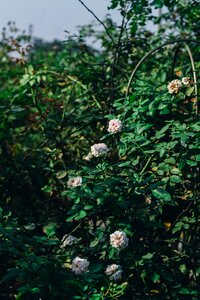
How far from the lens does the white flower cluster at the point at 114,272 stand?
2354mm

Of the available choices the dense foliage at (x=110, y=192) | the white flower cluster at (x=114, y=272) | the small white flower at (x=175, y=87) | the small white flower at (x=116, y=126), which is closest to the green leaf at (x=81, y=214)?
the dense foliage at (x=110, y=192)

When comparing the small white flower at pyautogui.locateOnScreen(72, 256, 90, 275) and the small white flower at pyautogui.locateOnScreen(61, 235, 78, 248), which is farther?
the small white flower at pyautogui.locateOnScreen(61, 235, 78, 248)

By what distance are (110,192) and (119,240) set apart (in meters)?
0.25

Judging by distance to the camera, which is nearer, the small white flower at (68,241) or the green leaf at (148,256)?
the green leaf at (148,256)

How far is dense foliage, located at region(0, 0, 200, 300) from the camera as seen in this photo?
7.81 ft

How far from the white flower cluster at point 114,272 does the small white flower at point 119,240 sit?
0.33 ft

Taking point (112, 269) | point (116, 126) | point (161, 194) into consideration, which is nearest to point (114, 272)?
point (112, 269)

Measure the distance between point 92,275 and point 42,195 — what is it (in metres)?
1.59

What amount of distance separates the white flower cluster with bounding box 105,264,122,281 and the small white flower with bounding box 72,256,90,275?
105 millimetres

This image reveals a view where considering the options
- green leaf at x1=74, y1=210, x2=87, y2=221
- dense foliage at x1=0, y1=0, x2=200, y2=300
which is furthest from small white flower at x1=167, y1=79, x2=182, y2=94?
green leaf at x1=74, y1=210, x2=87, y2=221

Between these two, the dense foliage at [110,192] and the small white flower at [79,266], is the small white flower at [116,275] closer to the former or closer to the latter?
the dense foliage at [110,192]

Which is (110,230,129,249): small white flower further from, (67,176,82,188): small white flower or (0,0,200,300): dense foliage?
(67,176,82,188): small white flower

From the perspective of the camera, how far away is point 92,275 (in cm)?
229

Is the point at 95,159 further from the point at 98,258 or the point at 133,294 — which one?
the point at 133,294
